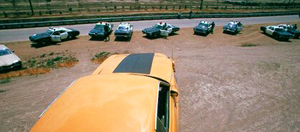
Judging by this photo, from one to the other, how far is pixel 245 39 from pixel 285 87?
14456 millimetres

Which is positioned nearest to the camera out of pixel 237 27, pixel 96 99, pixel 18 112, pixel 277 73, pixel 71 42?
pixel 96 99

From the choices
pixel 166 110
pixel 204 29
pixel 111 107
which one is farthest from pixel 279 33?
pixel 111 107

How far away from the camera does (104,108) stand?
253 centimetres

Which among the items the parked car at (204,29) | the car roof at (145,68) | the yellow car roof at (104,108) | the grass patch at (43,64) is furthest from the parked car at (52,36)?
the yellow car roof at (104,108)

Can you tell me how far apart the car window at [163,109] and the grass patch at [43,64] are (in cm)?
898

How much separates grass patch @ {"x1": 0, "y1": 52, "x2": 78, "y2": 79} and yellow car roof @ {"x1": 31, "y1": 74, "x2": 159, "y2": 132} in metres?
8.48

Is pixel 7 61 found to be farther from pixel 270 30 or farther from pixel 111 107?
pixel 270 30

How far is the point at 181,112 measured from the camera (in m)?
5.85

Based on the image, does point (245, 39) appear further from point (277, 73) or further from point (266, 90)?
point (266, 90)

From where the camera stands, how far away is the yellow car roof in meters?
2.27

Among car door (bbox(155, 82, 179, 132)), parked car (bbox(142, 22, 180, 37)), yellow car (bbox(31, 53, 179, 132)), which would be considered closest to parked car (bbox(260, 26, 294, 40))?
parked car (bbox(142, 22, 180, 37))

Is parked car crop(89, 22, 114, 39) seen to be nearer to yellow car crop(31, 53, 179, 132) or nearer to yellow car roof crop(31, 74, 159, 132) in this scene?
yellow car crop(31, 53, 179, 132)

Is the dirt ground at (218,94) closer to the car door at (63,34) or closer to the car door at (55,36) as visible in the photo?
the car door at (55,36)

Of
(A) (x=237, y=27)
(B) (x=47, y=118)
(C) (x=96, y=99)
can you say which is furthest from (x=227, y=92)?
(A) (x=237, y=27)
